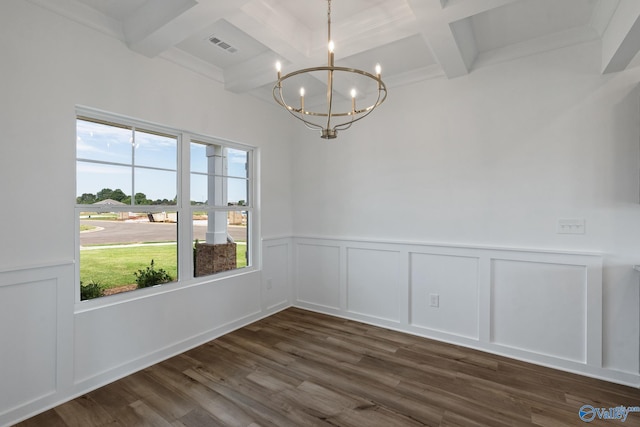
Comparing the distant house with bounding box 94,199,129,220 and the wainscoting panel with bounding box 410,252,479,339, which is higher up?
the distant house with bounding box 94,199,129,220

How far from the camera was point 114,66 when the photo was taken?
2.44 m

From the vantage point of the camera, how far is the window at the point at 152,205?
2.42 m

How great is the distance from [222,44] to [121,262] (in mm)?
2100

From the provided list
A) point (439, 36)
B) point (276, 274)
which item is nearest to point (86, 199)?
point (276, 274)

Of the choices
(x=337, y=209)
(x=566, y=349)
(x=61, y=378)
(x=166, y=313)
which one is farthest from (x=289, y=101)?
(x=566, y=349)

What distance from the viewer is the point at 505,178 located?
2857mm

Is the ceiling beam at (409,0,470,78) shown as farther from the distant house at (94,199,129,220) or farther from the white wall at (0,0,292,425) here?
the distant house at (94,199,129,220)

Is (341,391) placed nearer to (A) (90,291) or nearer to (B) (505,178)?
(A) (90,291)

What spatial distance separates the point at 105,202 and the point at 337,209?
2.40m

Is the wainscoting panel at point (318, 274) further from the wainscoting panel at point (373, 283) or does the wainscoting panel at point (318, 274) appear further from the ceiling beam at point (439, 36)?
the ceiling beam at point (439, 36)

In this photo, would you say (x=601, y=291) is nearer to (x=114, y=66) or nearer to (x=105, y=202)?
(x=105, y=202)

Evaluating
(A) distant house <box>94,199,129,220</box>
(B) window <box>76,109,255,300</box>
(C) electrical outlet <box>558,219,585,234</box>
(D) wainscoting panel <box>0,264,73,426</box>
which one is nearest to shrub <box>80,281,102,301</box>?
(B) window <box>76,109,255,300</box>

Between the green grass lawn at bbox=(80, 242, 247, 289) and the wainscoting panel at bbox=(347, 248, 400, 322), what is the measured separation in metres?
1.98

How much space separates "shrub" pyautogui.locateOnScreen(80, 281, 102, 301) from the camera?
2.37m
